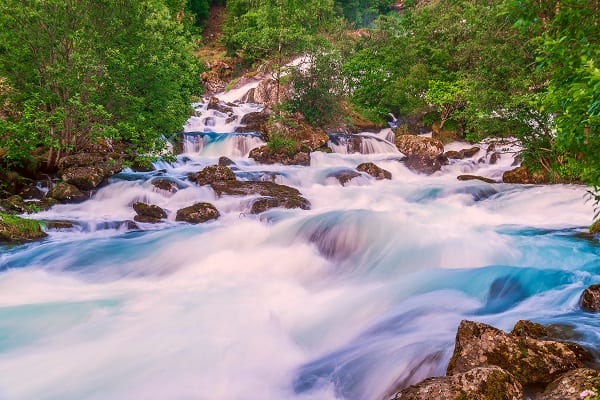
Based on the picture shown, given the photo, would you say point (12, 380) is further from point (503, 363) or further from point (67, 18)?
point (67, 18)

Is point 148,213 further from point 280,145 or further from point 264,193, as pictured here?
point 280,145

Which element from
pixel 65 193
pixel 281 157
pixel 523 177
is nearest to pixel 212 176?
pixel 65 193

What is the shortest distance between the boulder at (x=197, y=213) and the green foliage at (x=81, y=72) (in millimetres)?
3424

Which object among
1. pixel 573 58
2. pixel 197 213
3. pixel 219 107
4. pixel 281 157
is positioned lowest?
pixel 197 213

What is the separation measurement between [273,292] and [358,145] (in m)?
18.5

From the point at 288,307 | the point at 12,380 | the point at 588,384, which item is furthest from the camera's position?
the point at 288,307

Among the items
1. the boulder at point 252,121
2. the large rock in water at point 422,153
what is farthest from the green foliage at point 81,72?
the large rock in water at point 422,153

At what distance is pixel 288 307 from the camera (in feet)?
26.0

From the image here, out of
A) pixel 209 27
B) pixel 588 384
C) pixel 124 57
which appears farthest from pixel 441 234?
pixel 209 27

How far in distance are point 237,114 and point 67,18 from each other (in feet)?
54.3

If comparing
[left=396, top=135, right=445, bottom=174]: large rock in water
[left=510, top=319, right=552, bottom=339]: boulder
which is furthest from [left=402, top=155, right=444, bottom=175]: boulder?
[left=510, top=319, right=552, bottom=339]: boulder

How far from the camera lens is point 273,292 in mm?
8578

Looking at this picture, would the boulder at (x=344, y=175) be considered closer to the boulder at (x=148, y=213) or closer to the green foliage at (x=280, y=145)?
the green foliage at (x=280, y=145)

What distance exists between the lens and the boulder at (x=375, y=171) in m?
19.9
